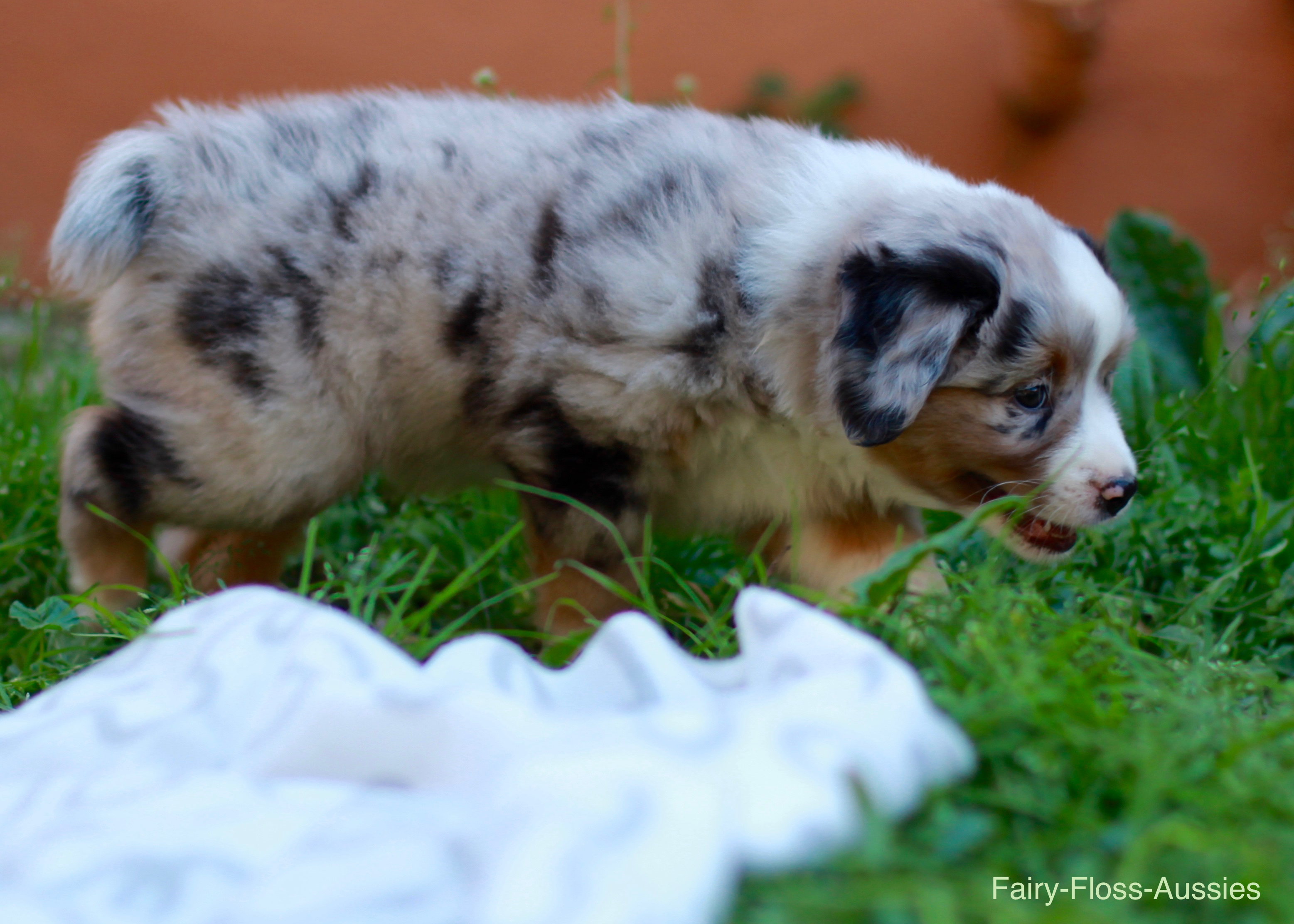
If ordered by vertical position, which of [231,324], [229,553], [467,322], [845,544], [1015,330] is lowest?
[229,553]

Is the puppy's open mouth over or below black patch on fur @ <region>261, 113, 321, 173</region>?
below

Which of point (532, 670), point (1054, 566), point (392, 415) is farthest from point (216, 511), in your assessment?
point (1054, 566)

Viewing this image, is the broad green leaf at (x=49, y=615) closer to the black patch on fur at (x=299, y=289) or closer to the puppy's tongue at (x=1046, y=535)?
the black patch on fur at (x=299, y=289)

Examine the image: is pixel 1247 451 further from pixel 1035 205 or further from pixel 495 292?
pixel 495 292

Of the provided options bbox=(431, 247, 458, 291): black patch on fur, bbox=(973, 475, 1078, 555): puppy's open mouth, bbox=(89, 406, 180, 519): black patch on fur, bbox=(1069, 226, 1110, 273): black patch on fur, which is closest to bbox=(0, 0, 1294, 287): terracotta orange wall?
bbox=(1069, 226, 1110, 273): black patch on fur

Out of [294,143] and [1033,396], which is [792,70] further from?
[1033,396]

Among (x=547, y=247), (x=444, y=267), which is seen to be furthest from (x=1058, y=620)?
(x=444, y=267)

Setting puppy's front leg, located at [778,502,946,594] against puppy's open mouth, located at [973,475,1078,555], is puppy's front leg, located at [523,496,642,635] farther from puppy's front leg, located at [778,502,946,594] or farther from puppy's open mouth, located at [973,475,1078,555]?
puppy's open mouth, located at [973,475,1078,555]
